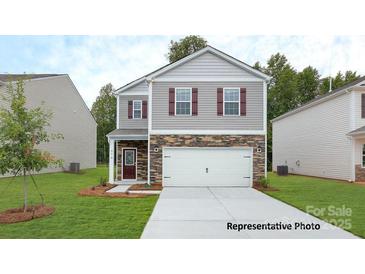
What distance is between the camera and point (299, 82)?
39000mm

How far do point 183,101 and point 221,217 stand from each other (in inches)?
313

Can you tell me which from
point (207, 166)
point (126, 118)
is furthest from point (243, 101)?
point (126, 118)

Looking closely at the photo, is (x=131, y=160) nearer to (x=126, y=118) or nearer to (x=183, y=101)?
(x=126, y=118)

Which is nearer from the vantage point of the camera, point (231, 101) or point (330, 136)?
point (231, 101)

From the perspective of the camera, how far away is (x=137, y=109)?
727 inches

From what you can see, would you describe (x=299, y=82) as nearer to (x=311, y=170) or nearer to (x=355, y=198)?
(x=311, y=170)

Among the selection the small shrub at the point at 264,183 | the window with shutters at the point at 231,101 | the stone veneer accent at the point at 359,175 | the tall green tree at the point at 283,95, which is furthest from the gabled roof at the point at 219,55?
the tall green tree at the point at 283,95

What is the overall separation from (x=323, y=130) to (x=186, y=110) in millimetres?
10586

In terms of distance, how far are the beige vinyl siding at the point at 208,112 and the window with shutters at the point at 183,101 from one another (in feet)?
0.78

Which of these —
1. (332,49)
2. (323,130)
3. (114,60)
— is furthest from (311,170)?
(114,60)

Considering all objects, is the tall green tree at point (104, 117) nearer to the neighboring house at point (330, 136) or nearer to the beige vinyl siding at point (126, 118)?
the neighboring house at point (330, 136)

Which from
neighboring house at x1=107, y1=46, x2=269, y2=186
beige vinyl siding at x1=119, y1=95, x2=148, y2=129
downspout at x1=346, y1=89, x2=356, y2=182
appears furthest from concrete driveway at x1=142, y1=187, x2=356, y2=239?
downspout at x1=346, y1=89, x2=356, y2=182

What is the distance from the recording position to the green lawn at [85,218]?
6.73m

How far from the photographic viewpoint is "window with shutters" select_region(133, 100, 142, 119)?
18438 mm
